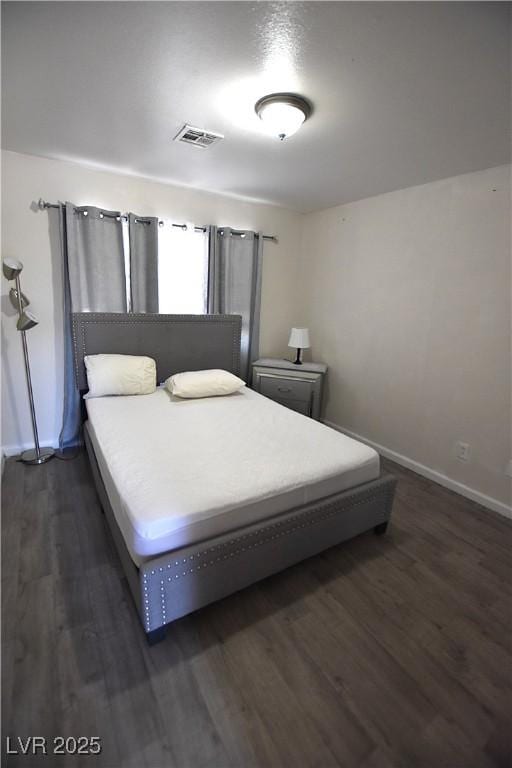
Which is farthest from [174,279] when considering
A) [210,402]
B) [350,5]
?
[350,5]

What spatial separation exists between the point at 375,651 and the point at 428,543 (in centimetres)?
86

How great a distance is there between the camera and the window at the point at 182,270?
3121 mm

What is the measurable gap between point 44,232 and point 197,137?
1.45 meters

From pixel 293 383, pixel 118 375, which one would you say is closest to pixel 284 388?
pixel 293 383

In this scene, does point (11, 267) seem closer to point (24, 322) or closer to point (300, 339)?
point (24, 322)

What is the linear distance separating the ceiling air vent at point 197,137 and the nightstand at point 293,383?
2000 millimetres

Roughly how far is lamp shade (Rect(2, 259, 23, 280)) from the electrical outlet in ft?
11.3

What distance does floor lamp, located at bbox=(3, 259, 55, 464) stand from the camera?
7.50ft

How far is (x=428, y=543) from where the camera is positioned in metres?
2.05

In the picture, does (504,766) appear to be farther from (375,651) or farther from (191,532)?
(191,532)

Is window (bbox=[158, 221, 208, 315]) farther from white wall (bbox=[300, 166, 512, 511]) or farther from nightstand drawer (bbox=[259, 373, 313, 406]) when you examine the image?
white wall (bbox=[300, 166, 512, 511])

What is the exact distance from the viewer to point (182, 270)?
3225 millimetres

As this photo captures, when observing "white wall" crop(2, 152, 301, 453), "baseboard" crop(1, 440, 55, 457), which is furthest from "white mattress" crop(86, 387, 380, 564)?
"baseboard" crop(1, 440, 55, 457)

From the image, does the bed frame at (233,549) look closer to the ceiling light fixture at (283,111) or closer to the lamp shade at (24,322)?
the lamp shade at (24,322)
